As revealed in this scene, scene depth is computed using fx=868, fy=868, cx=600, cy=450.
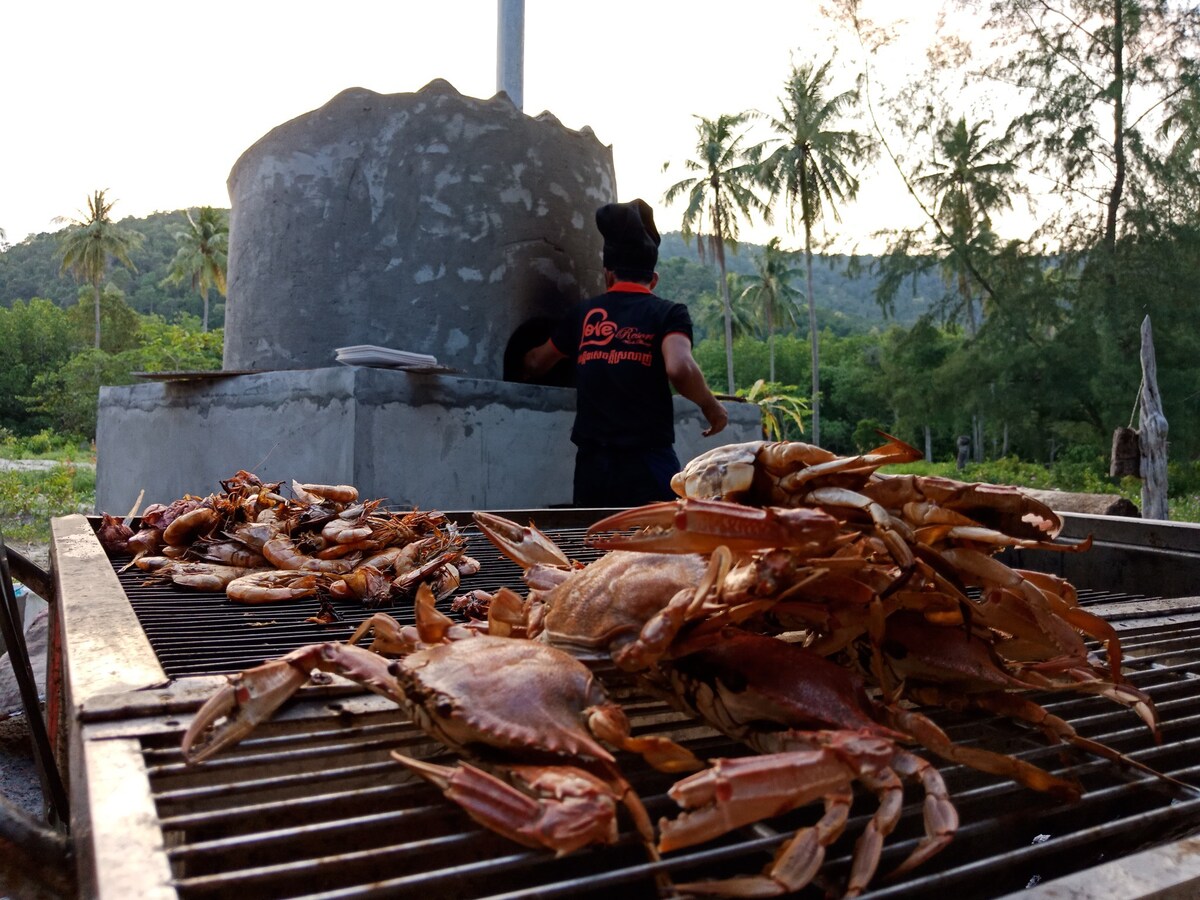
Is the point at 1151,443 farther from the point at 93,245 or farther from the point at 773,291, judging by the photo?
the point at 93,245

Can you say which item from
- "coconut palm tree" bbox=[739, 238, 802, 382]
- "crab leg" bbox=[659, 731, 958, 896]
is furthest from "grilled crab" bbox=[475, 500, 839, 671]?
"coconut palm tree" bbox=[739, 238, 802, 382]

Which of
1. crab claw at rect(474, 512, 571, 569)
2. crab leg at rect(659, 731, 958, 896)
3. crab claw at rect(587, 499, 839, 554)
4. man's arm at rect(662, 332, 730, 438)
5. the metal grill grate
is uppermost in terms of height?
man's arm at rect(662, 332, 730, 438)

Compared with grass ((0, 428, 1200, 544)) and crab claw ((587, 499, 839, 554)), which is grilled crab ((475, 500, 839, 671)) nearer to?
crab claw ((587, 499, 839, 554))

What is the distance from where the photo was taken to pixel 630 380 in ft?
16.6

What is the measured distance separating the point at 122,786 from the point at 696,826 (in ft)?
2.64

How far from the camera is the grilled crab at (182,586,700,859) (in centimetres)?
113

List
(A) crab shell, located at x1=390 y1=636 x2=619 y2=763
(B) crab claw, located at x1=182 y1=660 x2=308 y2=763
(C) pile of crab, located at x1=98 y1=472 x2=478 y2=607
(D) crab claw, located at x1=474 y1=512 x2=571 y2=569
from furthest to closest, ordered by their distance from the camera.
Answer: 1. (C) pile of crab, located at x1=98 y1=472 x2=478 y2=607
2. (D) crab claw, located at x1=474 y1=512 x2=571 y2=569
3. (B) crab claw, located at x1=182 y1=660 x2=308 y2=763
4. (A) crab shell, located at x1=390 y1=636 x2=619 y2=763

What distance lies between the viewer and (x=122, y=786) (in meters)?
1.23

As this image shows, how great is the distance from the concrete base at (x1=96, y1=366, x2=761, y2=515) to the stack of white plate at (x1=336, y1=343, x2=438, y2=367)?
0.10 metres

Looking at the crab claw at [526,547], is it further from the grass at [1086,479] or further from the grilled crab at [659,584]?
the grass at [1086,479]

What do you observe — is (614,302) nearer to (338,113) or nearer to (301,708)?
(338,113)

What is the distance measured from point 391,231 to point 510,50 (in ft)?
8.14

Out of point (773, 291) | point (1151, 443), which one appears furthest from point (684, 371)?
point (773, 291)

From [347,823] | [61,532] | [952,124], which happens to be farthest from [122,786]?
[952,124]
